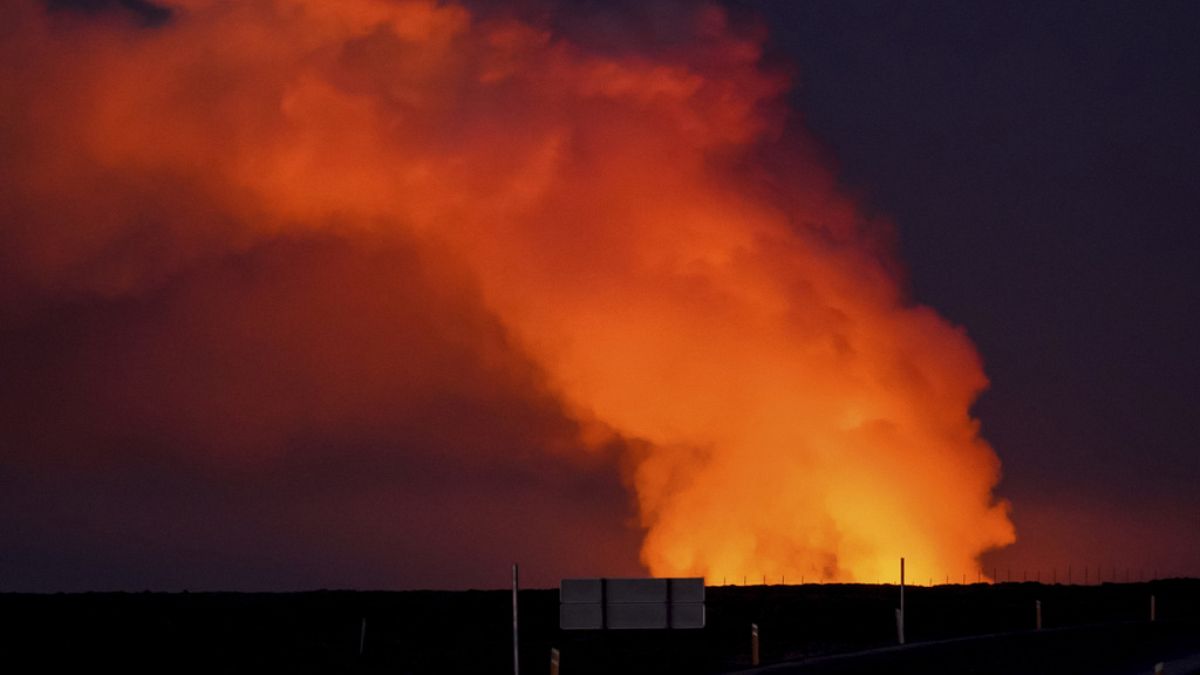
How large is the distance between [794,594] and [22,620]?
5903 cm

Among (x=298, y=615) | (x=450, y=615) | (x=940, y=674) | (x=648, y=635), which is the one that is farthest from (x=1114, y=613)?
(x=940, y=674)

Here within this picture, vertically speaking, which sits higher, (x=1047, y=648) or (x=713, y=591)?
(x=713, y=591)

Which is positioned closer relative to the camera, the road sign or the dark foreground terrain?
the road sign

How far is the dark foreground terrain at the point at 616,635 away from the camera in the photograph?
4962 cm

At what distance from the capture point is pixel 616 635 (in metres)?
77.6

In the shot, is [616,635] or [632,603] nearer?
[632,603]

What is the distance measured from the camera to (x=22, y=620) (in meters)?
88.4

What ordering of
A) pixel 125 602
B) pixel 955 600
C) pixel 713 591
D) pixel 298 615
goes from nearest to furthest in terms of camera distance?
pixel 298 615
pixel 955 600
pixel 125 602
pixel 713 591

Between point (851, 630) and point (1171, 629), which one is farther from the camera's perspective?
point (851, 630)

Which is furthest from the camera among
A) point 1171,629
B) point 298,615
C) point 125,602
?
point 125,602

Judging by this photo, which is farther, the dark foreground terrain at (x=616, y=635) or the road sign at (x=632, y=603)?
the dark foreground terrain at (x=616, y=635)

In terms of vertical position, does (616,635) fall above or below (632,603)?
above

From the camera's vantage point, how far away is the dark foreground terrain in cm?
4962

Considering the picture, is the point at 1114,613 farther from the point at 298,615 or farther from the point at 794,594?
the point at 298,615
